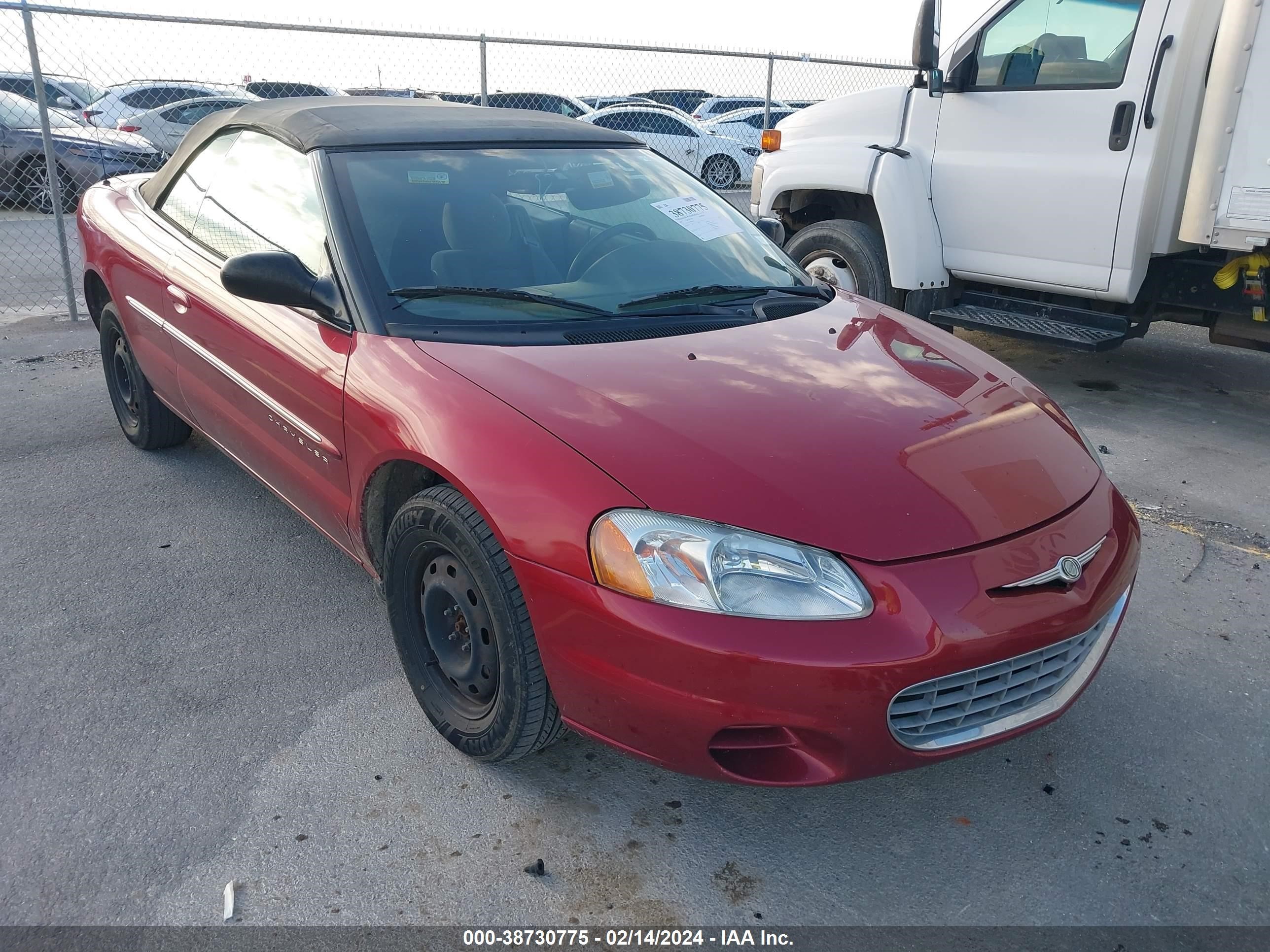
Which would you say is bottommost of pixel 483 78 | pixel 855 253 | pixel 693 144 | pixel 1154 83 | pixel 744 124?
pixel 693 144

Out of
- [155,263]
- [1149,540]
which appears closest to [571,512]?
[155,263]

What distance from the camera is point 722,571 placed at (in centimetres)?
201

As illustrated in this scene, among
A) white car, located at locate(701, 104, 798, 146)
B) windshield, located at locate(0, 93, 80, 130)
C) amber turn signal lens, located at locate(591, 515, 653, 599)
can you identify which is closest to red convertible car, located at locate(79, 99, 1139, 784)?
amber turn signal lens, located at locate(591, 515, 653, 599)

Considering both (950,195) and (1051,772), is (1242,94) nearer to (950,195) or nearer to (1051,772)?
(950,195)

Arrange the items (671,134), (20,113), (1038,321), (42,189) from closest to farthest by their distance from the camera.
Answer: (1038,321) < (42,189) < (20,113) < (671,134)

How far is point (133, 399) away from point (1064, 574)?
399 centimetres

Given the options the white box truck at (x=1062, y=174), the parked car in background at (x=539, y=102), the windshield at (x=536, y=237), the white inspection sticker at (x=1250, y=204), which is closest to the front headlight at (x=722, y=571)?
the windshield at (x=536, y=237)

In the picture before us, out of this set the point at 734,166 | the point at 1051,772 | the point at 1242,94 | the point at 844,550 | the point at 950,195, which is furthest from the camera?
the point at 734,166

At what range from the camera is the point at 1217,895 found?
2164 mm

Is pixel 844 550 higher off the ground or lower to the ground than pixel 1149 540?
higher

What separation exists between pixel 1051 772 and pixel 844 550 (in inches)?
40.8

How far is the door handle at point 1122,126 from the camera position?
492 cm

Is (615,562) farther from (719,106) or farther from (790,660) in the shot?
(719,106)

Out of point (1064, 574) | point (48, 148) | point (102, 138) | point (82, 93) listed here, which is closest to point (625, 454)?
point (1064, 574)
